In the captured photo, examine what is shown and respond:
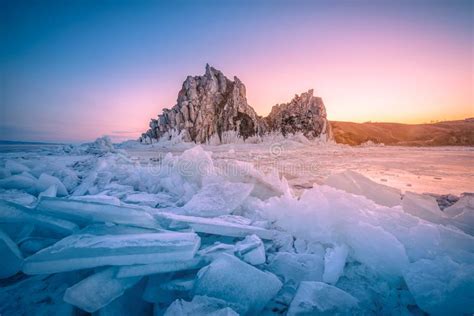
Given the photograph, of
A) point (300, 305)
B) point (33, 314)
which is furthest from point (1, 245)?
point (300, 305)

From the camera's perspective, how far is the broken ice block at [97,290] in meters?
0.97

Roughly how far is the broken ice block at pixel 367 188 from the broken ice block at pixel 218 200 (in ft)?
3.50

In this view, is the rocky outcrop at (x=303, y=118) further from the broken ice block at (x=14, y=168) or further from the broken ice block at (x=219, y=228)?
the broken ice block at (x=219, y=228)

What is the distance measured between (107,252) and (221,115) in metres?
35.7

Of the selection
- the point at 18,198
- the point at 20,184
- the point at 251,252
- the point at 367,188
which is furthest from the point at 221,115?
the point at 251,252

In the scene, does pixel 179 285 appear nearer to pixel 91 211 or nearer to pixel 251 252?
pixel 251 252

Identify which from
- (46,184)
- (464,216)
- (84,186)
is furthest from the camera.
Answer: (84,186)

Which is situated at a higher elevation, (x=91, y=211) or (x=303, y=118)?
(x=303, y=118)

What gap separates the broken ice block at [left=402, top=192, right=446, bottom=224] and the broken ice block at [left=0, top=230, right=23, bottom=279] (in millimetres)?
2520

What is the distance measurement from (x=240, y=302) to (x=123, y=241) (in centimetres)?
63

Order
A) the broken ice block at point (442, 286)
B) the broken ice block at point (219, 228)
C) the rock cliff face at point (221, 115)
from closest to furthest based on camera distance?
the broken ice block at point (442, 286)
the broken ice block at point (219, 228)
the rock cliff face at point (221, 115)

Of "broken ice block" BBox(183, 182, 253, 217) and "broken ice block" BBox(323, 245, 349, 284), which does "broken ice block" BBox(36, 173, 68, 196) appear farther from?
"broken ice block" BBox(323, 245, 349, 284)

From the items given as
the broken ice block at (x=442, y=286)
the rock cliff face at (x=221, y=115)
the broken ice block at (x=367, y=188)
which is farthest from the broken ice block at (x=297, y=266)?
the rock cliff face at (x=221, y=115)

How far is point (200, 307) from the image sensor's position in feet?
3.14
